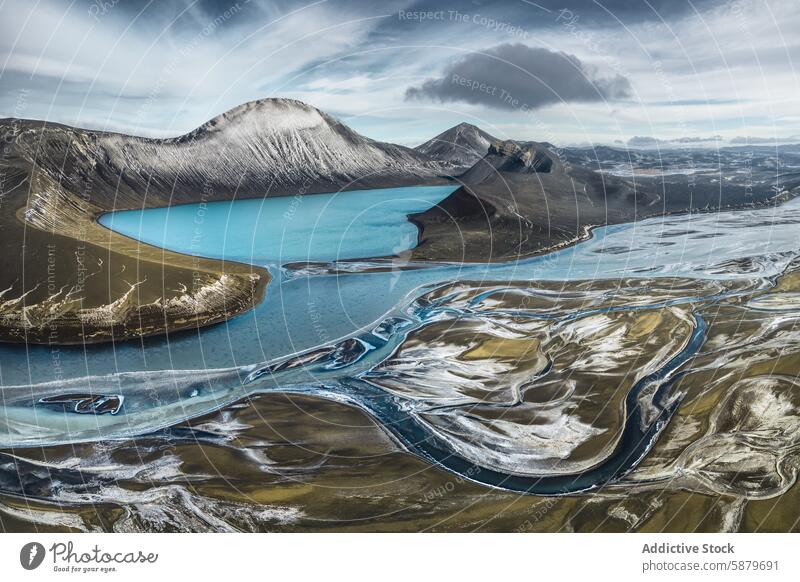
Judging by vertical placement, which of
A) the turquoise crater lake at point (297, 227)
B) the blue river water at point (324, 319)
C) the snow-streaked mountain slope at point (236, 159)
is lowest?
the blue river water at point (324, 319)

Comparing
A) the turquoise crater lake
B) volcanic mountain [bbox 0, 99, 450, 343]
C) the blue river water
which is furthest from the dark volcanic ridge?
the turquoise crater lake

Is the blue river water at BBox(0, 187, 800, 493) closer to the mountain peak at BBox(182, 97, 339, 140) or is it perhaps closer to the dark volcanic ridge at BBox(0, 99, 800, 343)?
the dark volcanic ridge at BBox(0, 99, 800, 343)

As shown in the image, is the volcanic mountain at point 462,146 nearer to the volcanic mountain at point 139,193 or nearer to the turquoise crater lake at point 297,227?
the volcanic mountain at point 139,193

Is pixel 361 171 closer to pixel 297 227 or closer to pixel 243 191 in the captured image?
pixel 243 191

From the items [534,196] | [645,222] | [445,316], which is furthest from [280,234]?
[645,222]

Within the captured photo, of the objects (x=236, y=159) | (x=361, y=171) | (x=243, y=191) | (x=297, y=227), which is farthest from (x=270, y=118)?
(x=297, y=227)

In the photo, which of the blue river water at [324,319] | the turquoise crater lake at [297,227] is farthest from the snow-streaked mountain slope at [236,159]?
the blue river water at [324,319]
